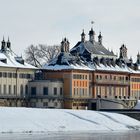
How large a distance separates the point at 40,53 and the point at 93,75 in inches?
869

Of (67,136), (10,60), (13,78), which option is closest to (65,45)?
(10,60)

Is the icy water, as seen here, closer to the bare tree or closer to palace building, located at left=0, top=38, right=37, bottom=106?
palace building, located at left=0, top=38, right=37, bottom=106

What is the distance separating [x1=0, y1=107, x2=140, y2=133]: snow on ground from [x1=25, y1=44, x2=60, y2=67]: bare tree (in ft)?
167

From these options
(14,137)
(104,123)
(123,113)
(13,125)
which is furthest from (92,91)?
(14,137)

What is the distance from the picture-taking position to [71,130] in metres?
83.3

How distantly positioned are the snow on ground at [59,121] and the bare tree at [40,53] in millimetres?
50827

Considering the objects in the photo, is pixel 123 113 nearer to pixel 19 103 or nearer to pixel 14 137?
pixel 19 103

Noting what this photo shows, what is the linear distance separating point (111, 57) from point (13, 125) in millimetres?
58127

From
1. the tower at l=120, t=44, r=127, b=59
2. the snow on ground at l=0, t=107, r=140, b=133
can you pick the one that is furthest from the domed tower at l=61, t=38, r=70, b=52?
the snow on ground at l=0, t=107, r=140, b=133

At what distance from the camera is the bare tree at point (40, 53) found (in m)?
146

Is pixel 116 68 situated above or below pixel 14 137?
above

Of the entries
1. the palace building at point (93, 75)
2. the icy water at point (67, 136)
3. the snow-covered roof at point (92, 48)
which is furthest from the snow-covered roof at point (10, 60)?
the icy water at point (67, 136)

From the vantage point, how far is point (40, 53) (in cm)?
14825

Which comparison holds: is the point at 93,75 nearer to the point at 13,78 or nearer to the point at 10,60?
the point at 10,60
